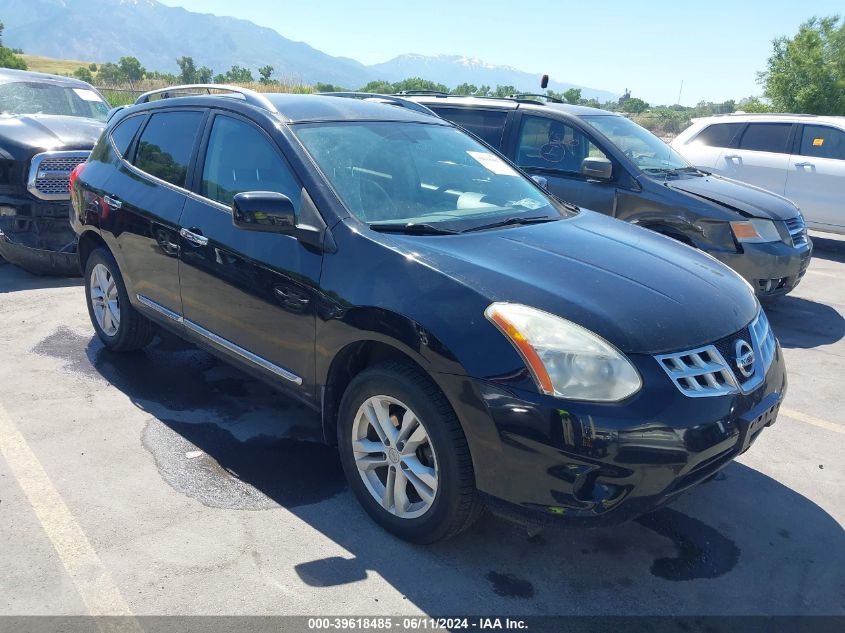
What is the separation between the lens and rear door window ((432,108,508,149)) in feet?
23.9

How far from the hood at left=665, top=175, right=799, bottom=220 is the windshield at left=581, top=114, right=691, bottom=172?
1.05 ft

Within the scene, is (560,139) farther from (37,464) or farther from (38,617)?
(38,617)

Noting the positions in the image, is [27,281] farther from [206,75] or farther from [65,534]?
[206,75]

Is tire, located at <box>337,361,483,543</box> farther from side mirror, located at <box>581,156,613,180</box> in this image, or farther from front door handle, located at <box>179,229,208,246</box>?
side mirror, located at <box>581,156,613,180</box>

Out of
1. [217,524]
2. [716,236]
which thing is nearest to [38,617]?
[217,524]

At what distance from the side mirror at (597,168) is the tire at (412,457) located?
415 cm

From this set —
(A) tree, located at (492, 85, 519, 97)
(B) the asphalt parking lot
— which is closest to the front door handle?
(B) the asphalt parking lot

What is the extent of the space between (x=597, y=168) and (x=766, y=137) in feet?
16.4

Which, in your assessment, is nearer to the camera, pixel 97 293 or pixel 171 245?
pixel 171 245

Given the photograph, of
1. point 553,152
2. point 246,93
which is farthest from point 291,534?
point 553,152

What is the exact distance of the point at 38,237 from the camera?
6871 millimetres

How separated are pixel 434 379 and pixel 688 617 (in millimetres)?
1301

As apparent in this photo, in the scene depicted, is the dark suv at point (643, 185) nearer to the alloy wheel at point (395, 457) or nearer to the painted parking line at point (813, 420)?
the painted parking line at point (813, 420)

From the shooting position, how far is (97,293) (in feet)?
16.7
